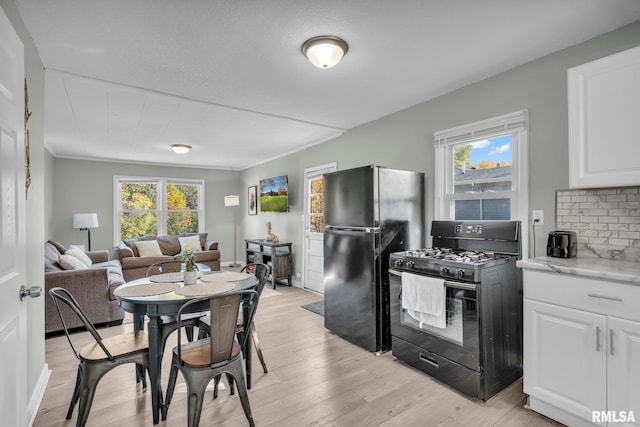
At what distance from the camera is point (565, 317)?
1830 millimetres

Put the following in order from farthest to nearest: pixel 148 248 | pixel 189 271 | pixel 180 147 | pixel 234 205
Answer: pixel 234 205
pixel 148 248
pixel 180 147
pixel 189 271

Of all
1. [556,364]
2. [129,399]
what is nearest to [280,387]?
[129,399]

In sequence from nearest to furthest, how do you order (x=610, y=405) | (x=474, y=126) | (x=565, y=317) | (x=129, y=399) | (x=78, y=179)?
1. (x=610, y=405)
2. (x=565, y=317)
3. (x=129, y=399)
4. (x=474, y=126)
5. (x=78, y=179)

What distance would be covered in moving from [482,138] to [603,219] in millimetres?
1079

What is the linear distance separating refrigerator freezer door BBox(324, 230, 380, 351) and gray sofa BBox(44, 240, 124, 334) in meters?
2.50

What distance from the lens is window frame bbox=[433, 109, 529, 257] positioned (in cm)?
251

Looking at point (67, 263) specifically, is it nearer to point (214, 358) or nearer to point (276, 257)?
point (276, 257)

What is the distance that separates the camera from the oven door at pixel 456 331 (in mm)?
2146

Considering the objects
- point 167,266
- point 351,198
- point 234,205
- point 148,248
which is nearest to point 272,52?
point 351,198

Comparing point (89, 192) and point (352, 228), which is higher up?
point (89, 192)

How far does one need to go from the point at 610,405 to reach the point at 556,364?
10.6 inches

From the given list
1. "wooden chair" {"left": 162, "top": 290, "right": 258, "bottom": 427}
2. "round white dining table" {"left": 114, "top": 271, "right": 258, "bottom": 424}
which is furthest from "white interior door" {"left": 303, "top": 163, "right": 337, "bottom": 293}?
"wooden chair" {"left": 162, "top": 290, "right": 258, "bottom": 427}

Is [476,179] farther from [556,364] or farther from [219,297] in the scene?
[219,297]

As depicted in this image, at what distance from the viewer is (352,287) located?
309 cm
